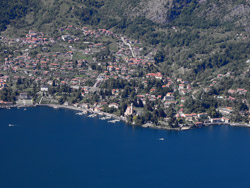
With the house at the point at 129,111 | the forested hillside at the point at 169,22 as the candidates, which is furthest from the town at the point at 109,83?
the forested hillside at the point at 169,22

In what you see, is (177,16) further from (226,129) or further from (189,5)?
(226,129)

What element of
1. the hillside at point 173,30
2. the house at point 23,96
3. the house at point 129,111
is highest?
the hillside at point 173,30

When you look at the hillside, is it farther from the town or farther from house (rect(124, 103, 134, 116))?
house (rect(124, 103, 134, 116))

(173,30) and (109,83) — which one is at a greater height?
(173,30)

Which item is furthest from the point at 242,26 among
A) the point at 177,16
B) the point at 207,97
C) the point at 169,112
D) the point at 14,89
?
the point at 14,89

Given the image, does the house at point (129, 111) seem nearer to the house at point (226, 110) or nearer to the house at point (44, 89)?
the house at point (226, 110)

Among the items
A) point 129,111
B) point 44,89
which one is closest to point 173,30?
point 44,89

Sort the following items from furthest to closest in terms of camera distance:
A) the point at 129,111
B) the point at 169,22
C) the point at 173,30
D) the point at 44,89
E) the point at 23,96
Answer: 1. the point at 169,22
2. the point at 173,30
3. the point at 44,89
4. the point at 23,96
5. the point at 129,111

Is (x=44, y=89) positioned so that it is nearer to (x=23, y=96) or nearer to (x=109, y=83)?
(x=23, y=96)

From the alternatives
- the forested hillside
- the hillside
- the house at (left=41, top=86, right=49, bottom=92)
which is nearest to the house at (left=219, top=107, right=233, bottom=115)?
the hillside

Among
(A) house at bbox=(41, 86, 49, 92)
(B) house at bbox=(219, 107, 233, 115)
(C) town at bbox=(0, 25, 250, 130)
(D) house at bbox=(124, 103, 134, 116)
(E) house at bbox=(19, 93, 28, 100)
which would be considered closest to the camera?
(D) house at bbox=(124, 103, 134, 116)

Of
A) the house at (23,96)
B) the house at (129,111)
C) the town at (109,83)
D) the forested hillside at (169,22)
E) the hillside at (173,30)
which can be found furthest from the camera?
the forested hillside at (169,22)
